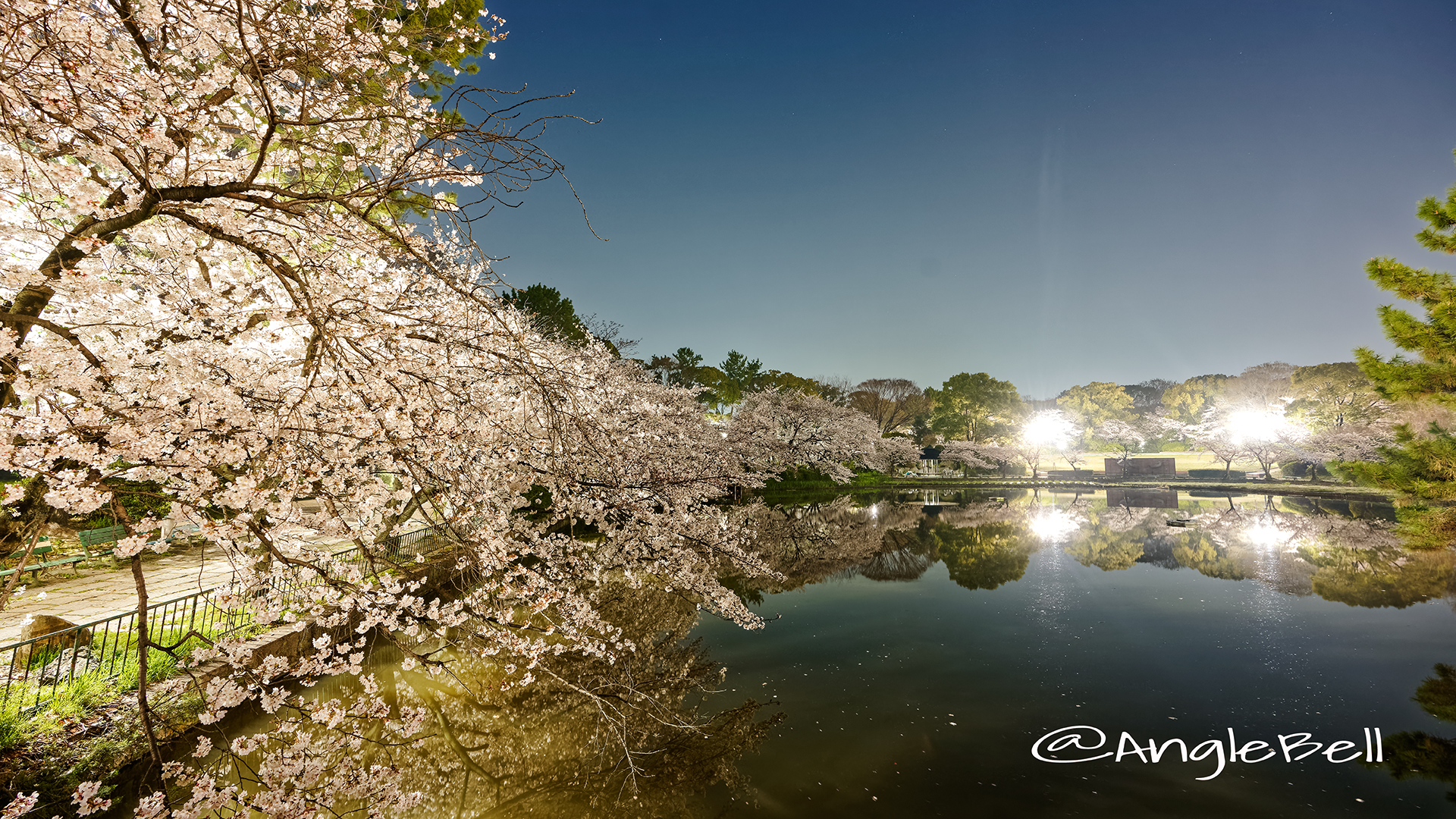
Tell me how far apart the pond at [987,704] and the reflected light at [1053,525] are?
5061mm

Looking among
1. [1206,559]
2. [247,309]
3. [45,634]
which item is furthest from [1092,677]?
[45,634]

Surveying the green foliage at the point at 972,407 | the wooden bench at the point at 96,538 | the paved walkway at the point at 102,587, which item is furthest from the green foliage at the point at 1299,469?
the wooden bench at the point at 96,538

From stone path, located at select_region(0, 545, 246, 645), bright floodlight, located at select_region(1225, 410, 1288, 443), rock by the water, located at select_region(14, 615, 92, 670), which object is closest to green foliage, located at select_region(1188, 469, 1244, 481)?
bright floodlight, located at select_region(1225, 410, 1288, 443)

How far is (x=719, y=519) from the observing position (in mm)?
12781

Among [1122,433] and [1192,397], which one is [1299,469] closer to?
[1122,433]

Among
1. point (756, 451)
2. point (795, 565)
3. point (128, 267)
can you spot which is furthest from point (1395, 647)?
point (756, 451)

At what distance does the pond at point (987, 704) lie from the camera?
531 cm

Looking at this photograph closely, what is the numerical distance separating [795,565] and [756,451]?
11.8 meters

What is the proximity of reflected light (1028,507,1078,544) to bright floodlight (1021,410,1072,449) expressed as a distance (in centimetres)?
2285

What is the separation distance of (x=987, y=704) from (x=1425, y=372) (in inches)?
490

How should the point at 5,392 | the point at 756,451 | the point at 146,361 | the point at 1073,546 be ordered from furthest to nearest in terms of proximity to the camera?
1. the point at 756,451
2. the point at 1073,546
3. the point at 146,361
4. the point at 5,392

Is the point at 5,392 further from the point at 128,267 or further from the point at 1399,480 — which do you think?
the point at 1399,480

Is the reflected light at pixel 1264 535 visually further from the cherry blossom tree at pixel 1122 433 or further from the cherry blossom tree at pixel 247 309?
the cherry blossom tree at pixel 1122 433

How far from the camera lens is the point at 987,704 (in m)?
7.18
